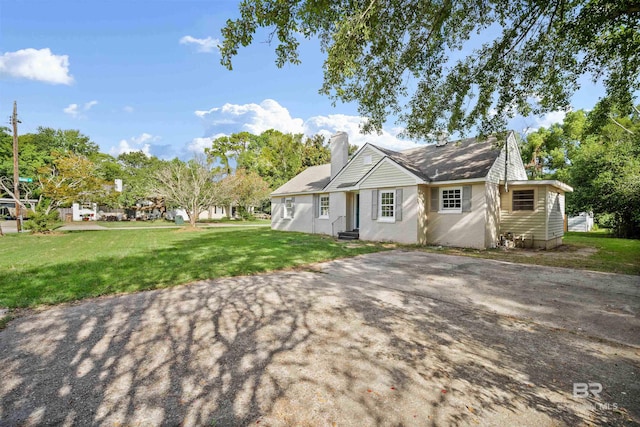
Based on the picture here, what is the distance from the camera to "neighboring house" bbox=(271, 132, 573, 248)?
11.8 m

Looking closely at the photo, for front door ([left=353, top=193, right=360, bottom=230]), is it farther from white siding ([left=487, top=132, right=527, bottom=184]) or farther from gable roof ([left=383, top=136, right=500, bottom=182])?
white siding ([left=487, top=132, right=527, bottom=184])

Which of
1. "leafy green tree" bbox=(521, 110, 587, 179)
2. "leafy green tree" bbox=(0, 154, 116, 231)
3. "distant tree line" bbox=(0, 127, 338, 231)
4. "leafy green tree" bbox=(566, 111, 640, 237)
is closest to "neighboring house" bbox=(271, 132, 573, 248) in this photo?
"leafy green tree" bbox=(566, 111, 640, 237)

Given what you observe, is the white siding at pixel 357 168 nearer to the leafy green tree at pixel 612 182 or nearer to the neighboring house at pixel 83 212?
the leafy green tree at pixel 612 182

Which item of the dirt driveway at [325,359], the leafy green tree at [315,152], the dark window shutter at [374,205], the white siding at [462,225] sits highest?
the leafy green tree at [315,152]

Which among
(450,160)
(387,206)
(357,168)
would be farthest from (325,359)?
(357,168)

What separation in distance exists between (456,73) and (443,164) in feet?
20.3

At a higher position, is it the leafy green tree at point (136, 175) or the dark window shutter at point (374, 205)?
the leafy green tree at point (136, 175)

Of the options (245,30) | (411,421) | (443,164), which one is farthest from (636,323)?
(443,164)

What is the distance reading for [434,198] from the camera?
1295cm

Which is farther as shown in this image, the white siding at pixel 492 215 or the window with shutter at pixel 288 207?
the window with shutter at pixel 288 207

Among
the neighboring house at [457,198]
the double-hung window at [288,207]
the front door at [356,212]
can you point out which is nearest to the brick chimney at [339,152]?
the neighboring house at [457,198]

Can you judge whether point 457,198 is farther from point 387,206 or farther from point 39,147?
point 39,147

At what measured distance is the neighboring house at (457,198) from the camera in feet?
38.7

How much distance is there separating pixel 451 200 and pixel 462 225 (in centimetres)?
123
